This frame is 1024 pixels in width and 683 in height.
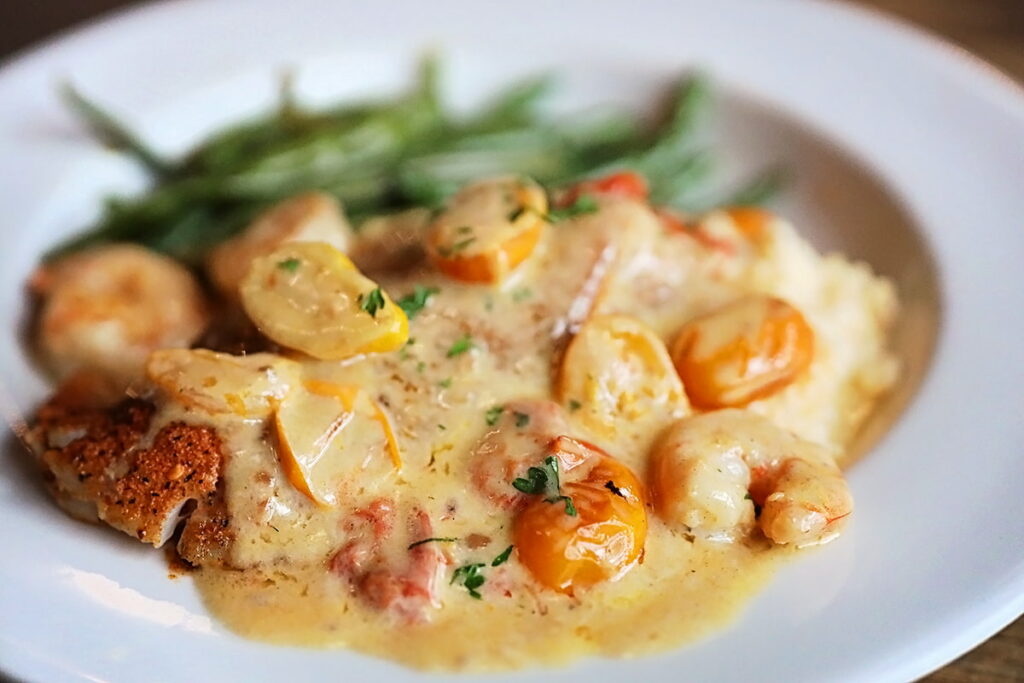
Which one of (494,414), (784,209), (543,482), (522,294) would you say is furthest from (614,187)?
(543,482)

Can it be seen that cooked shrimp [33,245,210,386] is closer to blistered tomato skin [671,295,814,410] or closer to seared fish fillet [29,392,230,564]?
→ seared fish fillet [29,392,230,564]

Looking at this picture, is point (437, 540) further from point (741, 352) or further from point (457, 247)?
point (741, 352)

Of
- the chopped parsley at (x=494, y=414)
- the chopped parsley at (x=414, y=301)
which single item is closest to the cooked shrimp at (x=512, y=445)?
the chopped parsley at (x=494, y=414)

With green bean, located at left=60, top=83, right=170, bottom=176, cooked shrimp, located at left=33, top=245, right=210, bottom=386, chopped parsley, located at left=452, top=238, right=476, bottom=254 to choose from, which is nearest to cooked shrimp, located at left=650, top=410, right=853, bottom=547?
chopped parsley, located at left=452, top=238, right=476, bottom=254

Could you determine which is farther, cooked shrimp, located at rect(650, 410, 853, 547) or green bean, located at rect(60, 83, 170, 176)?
green bean, located at rect(60, 83, 170, 176)

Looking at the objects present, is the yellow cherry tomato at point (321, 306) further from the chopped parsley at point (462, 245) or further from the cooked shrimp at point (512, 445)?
the cooked shrimp at point (512, 445)

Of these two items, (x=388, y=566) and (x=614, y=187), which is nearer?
(x=388, y=566)

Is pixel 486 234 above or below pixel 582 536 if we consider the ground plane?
above
